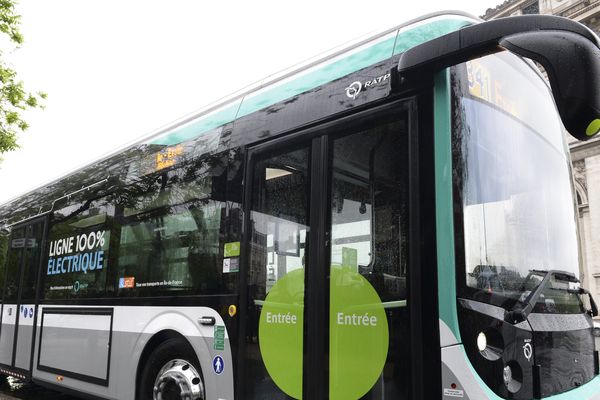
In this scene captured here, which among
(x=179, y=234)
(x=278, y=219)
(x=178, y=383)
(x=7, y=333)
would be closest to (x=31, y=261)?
(x=7, y=333)

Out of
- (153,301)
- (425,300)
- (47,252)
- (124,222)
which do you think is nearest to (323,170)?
(425,300)

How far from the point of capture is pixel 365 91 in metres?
3.41

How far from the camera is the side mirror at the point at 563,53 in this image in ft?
7.57

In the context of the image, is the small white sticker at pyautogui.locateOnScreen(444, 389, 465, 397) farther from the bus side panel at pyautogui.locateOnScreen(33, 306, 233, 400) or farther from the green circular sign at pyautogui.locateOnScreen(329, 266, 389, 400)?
the bus side panel at pyautogui.locateOnScreen(33, 306, 233, 400)

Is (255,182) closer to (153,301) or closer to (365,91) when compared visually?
(365,91)

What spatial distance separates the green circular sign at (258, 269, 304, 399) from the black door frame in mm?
76

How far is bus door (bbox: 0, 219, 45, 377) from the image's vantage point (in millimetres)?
6824

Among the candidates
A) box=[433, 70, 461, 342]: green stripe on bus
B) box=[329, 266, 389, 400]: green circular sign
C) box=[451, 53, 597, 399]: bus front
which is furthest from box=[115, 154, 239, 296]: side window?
box=[451, 53, 597, 399]: bus front

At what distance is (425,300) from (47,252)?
5800 mm

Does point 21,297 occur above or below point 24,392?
above

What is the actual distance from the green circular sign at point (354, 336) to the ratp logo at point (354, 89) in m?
1.18

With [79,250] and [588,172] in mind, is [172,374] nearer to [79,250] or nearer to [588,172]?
[79,250]

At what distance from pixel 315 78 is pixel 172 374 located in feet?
9.02

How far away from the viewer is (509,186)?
3.19 metres
